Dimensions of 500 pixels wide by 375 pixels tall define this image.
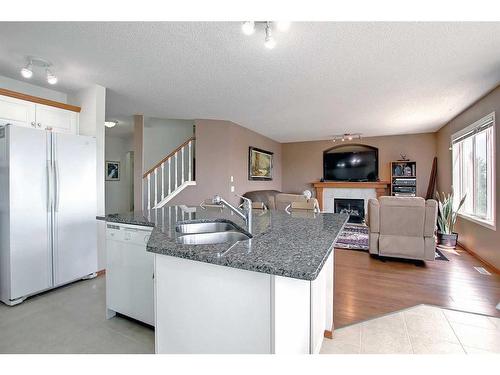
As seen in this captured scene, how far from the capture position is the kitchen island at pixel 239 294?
928mm

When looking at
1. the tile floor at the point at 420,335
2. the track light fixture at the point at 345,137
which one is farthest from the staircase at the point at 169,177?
the track light fixture at the point at 345,137

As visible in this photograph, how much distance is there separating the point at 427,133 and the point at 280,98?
4614 millimetres

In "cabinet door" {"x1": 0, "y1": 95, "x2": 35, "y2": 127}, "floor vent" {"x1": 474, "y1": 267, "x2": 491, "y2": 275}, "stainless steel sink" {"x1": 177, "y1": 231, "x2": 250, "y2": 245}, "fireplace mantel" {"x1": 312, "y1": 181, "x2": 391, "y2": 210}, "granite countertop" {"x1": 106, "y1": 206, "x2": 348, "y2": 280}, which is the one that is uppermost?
"cabinet door" {"x1": 0, "y1": 95, "x2": 35, "y2": 127}

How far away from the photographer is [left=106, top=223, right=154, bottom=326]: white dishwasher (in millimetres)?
1808

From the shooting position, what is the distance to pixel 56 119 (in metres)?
2.88

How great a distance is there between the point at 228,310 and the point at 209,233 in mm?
677

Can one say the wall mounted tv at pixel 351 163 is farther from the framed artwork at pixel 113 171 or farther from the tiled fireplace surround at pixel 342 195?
the framed artwork at pixel 113 171

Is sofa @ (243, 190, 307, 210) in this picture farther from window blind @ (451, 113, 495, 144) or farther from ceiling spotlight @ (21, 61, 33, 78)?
ceiling spotlight @ (21, 61, 33, 78)

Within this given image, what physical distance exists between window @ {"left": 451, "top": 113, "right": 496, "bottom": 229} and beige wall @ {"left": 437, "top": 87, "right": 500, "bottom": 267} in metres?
0.12

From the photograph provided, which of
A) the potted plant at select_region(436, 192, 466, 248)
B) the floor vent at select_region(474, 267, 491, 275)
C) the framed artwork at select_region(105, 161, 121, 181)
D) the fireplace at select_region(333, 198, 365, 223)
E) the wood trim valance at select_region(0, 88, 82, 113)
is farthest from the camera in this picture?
the fireplace at select_region(333, 198, 365, 223)

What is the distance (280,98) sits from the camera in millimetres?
3504

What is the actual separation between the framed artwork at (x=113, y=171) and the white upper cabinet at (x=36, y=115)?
3.75 metres

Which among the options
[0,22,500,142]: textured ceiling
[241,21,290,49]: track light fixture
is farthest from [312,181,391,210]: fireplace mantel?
[241,21,290,49]: track light fixture
